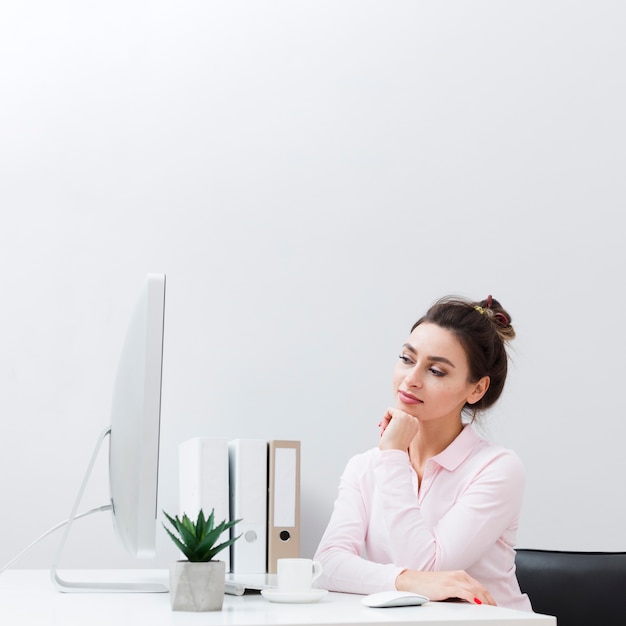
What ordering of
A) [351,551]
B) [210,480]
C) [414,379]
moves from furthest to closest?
[210,480], [414,379], [351,551]

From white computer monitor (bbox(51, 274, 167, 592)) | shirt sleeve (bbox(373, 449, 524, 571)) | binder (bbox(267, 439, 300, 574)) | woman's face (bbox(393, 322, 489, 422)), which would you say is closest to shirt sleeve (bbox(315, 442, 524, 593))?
shirt sleeve (bbox(373, 449, 524, 571))

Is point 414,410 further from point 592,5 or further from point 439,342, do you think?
point 592,5

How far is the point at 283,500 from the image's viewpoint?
7.13ft

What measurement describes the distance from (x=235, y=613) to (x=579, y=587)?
1030 millimetres

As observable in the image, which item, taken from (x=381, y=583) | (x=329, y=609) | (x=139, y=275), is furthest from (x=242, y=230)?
(x=329, y=609)

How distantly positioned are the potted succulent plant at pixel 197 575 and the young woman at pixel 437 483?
1.37ft

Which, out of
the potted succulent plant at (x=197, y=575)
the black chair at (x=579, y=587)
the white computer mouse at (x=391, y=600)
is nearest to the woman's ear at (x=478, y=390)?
the black chair at (x=579, y=587)

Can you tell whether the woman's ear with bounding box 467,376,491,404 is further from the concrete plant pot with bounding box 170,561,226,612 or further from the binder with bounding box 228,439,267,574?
the concrete plant pot with bounding box 170,561,226,612

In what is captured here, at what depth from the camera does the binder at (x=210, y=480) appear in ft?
6.93

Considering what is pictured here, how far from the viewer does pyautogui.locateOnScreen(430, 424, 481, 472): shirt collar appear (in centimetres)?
194

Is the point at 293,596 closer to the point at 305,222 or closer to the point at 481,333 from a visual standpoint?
the point at 481,333

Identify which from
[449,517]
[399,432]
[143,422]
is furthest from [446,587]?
[143,422]

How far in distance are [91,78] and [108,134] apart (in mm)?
178

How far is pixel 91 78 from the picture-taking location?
2.62 m
